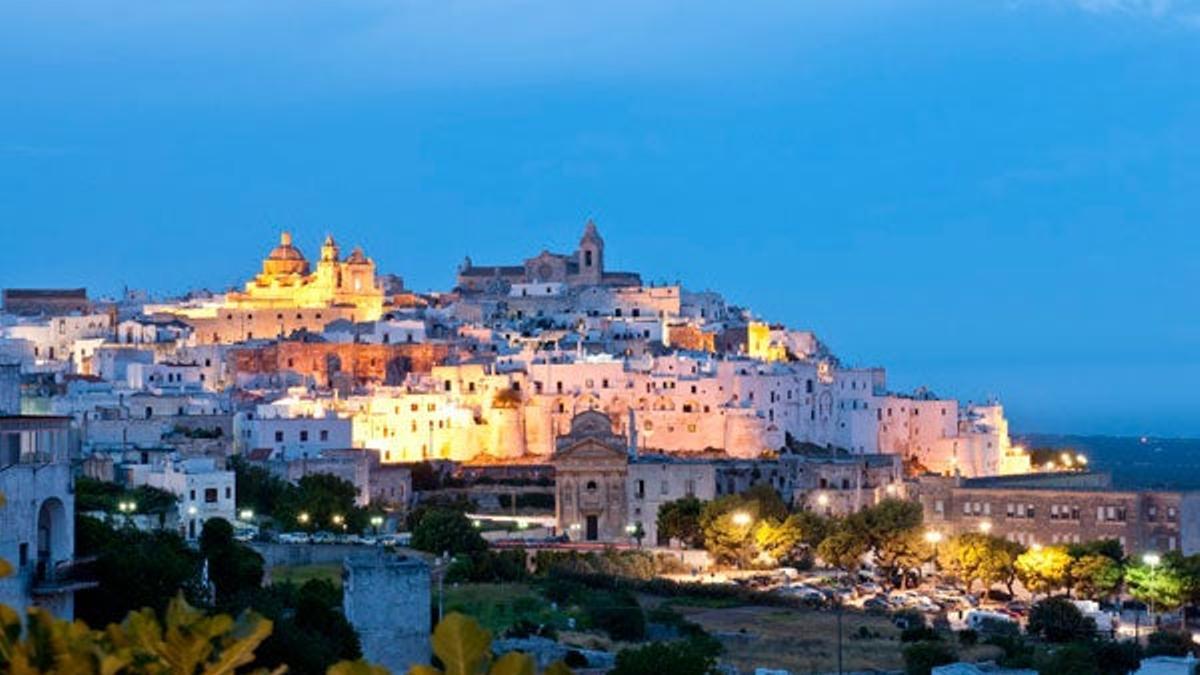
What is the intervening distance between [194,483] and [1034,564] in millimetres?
19194

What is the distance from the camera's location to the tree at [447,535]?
52.0 meters

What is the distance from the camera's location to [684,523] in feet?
198

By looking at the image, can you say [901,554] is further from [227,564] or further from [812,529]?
[227,564]

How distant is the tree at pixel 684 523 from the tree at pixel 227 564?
84.4ft

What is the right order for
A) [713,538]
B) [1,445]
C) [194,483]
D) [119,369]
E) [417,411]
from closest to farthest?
[1,445] → [194,483] → [713,538] → [417,411] → [119,369]

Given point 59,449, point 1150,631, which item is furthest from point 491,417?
point 59,449

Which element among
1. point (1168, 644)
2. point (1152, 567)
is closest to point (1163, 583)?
point (1152, 567)

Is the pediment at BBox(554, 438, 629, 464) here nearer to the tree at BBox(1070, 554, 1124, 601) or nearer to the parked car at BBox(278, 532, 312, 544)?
the parked car at BBox(278, 532, 312, 544)

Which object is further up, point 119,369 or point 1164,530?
point 119,369

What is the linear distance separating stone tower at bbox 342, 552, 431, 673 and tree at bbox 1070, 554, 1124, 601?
2776cm

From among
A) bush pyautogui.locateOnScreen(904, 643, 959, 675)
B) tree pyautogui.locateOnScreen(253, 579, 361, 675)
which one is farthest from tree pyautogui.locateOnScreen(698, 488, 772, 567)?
tree pyautogui.locateOnScreen(253, 579, 361, 675)

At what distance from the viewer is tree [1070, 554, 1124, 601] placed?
53688 mm

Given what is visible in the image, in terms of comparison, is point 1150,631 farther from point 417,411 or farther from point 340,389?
point 340,389

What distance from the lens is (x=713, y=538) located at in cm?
5847
